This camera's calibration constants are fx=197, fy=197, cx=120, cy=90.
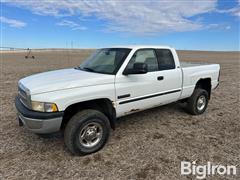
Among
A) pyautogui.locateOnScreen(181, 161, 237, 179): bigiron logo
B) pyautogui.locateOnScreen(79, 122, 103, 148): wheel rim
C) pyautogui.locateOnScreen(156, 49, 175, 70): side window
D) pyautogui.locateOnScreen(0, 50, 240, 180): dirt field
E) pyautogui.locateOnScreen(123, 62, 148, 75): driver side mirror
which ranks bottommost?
pyautogui.locateOnScreen(181, 161, 237, 179): bigiron logo

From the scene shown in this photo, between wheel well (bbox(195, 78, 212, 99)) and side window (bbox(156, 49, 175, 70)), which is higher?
side window (bbox(156, 49, 175, 70))

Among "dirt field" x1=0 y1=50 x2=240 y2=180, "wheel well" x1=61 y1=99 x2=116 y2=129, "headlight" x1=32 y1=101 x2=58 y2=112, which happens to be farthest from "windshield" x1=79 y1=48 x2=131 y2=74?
"dirt field" x1=0 y1=50 x2=240 y2=180

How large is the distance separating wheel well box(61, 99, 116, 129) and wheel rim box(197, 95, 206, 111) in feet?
9.21

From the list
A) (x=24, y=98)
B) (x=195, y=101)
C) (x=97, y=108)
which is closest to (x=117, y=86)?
(x=97, y=108)

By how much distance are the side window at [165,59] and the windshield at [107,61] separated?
2.75 feet

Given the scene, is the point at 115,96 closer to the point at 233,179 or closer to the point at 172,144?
the point at 172,144

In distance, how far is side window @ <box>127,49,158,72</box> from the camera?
13.2 feet

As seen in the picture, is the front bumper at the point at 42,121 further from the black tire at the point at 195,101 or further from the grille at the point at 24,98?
the black tire at the point at 195,101

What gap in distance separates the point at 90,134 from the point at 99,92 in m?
0.76

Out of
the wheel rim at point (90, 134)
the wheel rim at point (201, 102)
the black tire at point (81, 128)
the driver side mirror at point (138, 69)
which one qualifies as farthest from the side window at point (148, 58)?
the wheel rim at point (201, 102)

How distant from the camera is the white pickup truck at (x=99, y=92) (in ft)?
9.78

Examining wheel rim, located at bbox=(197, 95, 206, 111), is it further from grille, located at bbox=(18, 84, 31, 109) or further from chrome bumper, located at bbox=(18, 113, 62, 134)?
grille, located at bbox=(18, 84, 31, 109)

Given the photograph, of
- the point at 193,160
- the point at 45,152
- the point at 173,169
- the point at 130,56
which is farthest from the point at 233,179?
the point at 45,152

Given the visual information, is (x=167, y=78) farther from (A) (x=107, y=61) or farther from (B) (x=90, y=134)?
(B) (x=90, y=134)
